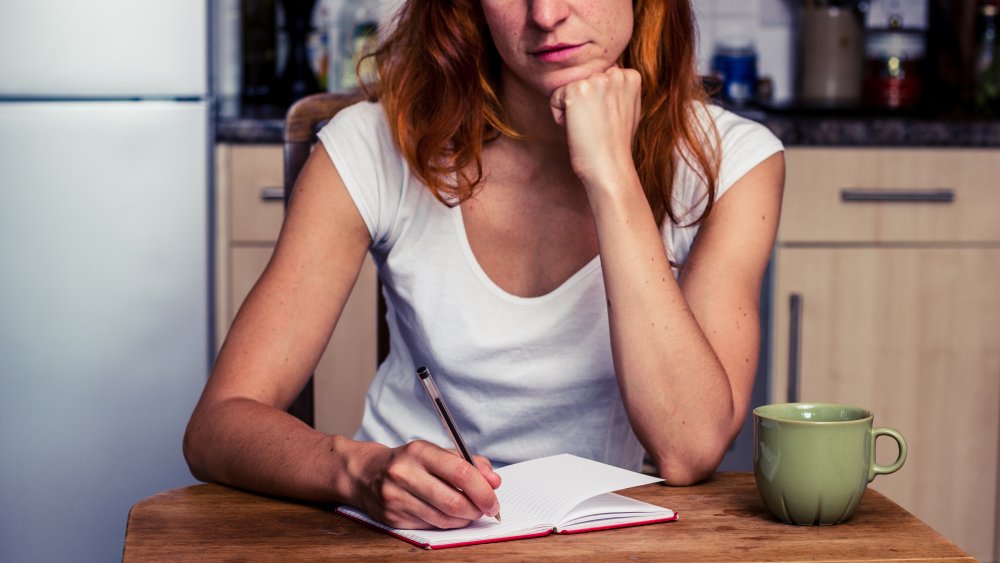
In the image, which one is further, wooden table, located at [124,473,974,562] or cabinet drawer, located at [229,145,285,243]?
Result: cabinet drawer, located at [229,145,285,243]

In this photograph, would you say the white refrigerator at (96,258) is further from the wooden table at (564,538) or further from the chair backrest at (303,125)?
the wooden table at (564,538)

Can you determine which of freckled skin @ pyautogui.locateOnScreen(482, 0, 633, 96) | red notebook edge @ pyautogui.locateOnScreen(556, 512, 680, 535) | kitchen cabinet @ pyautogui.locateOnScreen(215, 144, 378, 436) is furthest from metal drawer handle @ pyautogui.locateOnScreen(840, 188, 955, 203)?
red notebook edge @ pyautogui.locateOnScreen(556, 512, 680, 535)

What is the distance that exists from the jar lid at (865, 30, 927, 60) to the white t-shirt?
58.2 inches

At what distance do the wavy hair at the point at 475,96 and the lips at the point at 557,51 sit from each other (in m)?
0.12

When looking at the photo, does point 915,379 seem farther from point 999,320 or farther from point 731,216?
point 731,216

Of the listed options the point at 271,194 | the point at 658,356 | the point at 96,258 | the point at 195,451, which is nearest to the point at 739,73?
the point at 271,194

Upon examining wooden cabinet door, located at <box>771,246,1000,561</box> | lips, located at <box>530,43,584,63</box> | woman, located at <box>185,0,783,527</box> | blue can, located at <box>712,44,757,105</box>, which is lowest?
wooden cabinet door, located at <box>771,246,1000,561</box>

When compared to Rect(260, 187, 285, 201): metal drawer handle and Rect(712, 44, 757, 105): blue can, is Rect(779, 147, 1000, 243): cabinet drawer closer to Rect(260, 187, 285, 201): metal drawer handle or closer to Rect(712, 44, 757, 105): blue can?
Rect(712, 44, 757, 105): blue can

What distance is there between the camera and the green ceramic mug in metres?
0.77

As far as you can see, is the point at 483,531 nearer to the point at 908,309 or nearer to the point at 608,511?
the point at 608,511

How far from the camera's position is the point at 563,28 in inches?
43.6

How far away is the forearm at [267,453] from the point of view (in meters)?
0.84

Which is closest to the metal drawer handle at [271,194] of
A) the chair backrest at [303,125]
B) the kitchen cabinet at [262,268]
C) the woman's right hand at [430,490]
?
the kitchen cabinet at [262,268]

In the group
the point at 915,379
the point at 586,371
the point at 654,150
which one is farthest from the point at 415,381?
the point at 915,379
